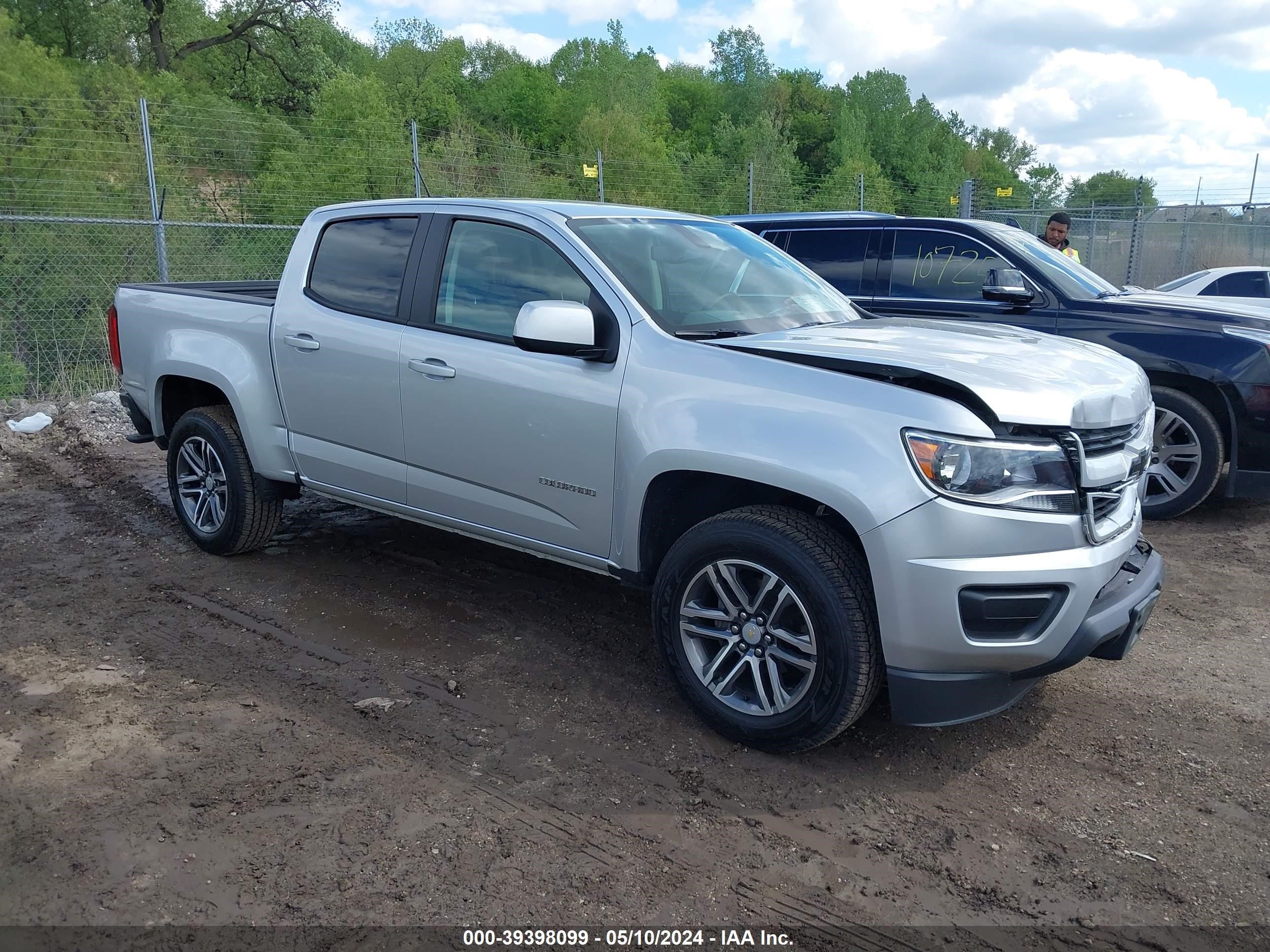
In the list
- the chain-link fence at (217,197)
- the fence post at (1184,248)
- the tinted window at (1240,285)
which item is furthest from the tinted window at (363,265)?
the fence post at (1184,248)

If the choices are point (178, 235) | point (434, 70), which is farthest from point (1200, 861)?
point (434, 70)

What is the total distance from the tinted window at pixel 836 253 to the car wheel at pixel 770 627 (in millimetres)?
4398

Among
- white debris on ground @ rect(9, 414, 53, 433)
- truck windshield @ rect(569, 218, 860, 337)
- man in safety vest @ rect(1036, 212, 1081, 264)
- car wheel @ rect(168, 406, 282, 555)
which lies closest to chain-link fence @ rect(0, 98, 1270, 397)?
white debris on ground @ rect(9, 414, 53, 433)

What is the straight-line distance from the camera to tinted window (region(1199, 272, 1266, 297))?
11.3m

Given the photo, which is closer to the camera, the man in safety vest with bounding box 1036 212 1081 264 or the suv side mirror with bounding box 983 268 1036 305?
the suv side mirror with bounding box 983 268 1036 305

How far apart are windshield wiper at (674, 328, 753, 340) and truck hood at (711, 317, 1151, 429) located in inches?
2.4

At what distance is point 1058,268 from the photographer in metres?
6.99

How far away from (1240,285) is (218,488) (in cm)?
1129

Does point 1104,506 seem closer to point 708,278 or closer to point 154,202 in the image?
point 708,278

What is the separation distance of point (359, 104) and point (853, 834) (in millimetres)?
32155

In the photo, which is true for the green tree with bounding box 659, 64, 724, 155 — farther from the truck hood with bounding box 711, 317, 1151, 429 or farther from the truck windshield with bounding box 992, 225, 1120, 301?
the truck hood with bounding box 711, 317, 1151, 429

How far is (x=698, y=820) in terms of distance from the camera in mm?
3053

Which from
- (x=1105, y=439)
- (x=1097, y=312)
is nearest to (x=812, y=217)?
(x=1097, y=312)

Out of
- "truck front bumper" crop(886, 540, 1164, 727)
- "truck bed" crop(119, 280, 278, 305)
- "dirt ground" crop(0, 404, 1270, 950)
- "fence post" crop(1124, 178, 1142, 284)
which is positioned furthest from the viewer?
"fence post" crop(1124, 178, 1142, 284)
